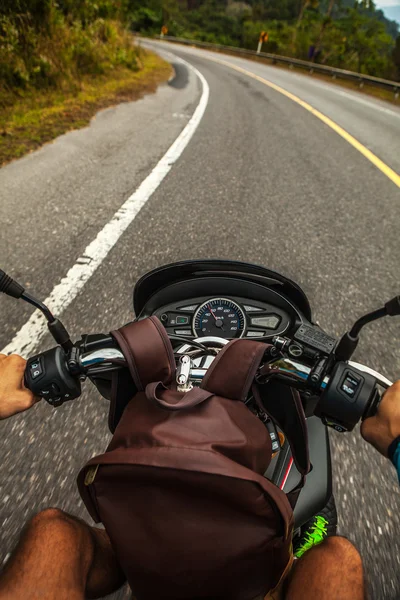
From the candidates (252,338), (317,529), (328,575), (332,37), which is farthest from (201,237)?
(332,37)

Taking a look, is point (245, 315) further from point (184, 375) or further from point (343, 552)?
point (343, 552)

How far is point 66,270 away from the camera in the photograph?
2.85 m

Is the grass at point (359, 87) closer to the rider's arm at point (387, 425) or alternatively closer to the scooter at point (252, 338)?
the scooter at point (252, 338)

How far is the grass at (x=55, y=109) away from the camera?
527 centimetres

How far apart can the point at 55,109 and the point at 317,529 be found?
744 cm

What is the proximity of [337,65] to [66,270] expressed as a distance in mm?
30510

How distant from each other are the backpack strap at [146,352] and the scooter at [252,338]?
0.05m

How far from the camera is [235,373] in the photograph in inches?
38.2

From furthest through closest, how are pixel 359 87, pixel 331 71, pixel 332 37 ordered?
pixel 332 37 < pixel 331 71 < pixel 359 87

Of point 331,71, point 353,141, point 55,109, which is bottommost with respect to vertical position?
point 55,109

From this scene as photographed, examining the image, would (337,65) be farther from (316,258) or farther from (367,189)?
(316,258)

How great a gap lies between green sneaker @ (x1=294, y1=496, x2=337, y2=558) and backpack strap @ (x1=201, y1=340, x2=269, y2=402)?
861 mm

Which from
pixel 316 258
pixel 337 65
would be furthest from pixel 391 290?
pixel 337 65

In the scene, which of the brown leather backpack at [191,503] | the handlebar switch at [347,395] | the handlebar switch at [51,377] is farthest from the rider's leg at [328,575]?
the handlebar switch at [51,377]
